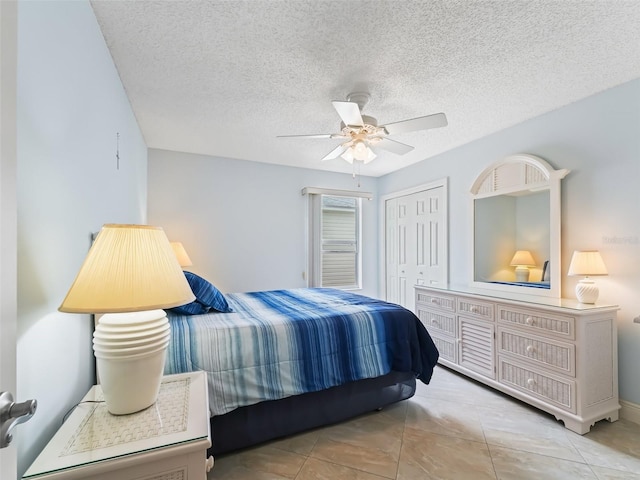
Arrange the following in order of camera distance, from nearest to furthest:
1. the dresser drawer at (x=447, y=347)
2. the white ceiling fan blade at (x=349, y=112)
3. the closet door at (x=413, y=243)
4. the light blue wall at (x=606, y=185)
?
the white ceiling fan blade at (x=349, y=112) → the light blue wall at (x=606, y=185) → the dresser drawer at (x=447, y=347) → the closet door at (x=413, y=243)

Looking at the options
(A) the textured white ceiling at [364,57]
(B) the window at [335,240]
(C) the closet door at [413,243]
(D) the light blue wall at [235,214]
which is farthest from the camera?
(B) the window at [335,240]

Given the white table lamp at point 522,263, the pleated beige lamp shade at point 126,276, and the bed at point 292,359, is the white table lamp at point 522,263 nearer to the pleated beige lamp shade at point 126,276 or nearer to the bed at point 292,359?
the bed at point 292,359

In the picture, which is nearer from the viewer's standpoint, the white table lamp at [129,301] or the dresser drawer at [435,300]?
the white table lamp at [129,301]

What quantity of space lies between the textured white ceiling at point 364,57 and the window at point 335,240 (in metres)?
1.82

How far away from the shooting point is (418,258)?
13.6 feet

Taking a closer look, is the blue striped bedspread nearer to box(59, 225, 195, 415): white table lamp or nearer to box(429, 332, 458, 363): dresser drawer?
box(59, 225, 195, 415): white table lamp

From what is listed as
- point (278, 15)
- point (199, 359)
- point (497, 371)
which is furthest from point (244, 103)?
point (497, 371)

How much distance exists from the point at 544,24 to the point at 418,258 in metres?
2.93

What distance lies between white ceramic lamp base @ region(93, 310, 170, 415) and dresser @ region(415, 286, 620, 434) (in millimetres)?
2525

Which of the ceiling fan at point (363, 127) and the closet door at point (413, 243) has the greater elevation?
the ceiling fan at point (363, 127)

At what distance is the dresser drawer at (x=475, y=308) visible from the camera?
2596mm

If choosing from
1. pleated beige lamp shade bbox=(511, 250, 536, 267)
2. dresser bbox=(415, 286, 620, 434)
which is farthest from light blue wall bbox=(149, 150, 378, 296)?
pleated beige lamp shade bbox=(511, 250, 536, 267)

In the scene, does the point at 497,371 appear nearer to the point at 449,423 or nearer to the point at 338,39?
the point at 449,423

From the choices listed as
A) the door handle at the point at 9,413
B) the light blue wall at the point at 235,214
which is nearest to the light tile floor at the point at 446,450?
the door handle at the point at 9,413
